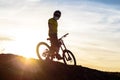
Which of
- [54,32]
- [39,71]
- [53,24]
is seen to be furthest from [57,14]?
[39,71]

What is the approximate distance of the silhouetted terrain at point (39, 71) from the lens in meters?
19.1

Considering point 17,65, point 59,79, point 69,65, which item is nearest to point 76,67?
point 69,65

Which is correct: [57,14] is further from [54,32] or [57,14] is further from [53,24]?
[54,32]

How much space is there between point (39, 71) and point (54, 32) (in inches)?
142

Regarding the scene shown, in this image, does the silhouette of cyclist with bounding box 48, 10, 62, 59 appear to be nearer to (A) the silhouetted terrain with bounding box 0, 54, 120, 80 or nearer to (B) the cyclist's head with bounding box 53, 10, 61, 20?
(B) the cyclist's head with bounding box 53, 10, 61, 20

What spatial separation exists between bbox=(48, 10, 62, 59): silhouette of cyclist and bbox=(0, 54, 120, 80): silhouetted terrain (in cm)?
92

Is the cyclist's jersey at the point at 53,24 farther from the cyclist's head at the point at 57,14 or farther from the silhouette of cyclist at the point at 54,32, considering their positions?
the cyclist's head at the point at 57,14

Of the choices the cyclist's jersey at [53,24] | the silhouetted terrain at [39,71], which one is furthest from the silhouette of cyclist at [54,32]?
the silhouetted terrain at [39,71]

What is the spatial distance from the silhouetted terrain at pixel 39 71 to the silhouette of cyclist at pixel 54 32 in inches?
36.1

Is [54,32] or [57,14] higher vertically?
[57,14]

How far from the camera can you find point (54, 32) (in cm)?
2331

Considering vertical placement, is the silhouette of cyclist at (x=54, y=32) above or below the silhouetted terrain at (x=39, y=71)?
above

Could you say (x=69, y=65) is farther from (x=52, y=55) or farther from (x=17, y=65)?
(x=17, y=65)

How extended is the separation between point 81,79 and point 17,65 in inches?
168
